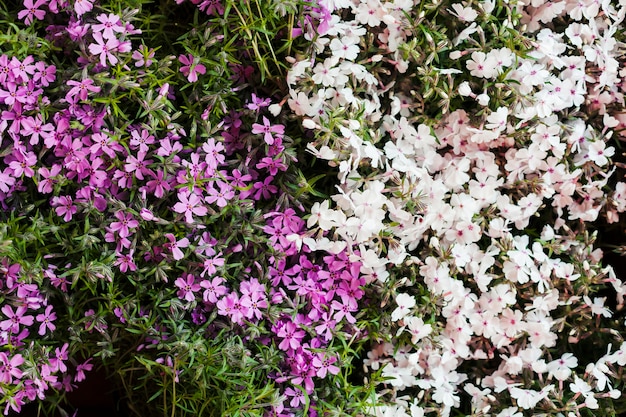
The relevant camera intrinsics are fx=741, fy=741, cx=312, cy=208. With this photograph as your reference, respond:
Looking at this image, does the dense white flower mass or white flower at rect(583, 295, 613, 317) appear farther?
white flower at rect(583, 295, 613, 317)

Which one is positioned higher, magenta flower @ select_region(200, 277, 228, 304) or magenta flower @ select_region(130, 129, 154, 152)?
magenta flower @ select_region(130, 129, 154, 152)

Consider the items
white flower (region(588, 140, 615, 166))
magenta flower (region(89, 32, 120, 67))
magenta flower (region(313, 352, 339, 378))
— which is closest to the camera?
magenta flower (region(89, 32, 120, 67))

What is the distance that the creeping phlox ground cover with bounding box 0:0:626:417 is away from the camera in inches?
55.2

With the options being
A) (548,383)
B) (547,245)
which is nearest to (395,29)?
(547,245)

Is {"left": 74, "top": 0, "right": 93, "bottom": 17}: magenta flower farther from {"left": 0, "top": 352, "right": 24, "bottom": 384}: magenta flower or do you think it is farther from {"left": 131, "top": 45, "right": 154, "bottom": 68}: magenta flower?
{"left": 0, "top": 352, "right": 24, "bottom": 384}: magenta flower

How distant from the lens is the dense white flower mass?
147 centimetres

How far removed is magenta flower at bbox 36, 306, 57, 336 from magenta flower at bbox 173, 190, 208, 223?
318mm

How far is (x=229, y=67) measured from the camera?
4.85 feet

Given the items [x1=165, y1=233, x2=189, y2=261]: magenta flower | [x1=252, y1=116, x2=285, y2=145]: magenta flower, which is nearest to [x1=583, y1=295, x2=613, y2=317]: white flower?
[x1=252, y1=116, x2=285, y2=145]: magenta flower

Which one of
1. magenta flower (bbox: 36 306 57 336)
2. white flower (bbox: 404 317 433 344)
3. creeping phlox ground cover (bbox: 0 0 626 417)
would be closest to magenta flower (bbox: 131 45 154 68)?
creeping phlox ground cover (bbox: 0 0 626 417)

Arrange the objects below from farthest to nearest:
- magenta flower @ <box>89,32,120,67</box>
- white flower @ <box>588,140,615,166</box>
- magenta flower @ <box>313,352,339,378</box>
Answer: white flower @ <box>588,140,615,166</box>
magenta flower @ <box>313,352,339,378</box>
magenta flower @ <box>89,32,120,67</box>

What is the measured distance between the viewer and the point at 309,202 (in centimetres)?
152

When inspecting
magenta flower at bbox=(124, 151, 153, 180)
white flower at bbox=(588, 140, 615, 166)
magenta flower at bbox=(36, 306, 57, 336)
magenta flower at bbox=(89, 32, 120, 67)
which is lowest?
magenta flower at bbox=(36, 306, 57, 336)

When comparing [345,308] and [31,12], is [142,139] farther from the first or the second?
[345,308]
